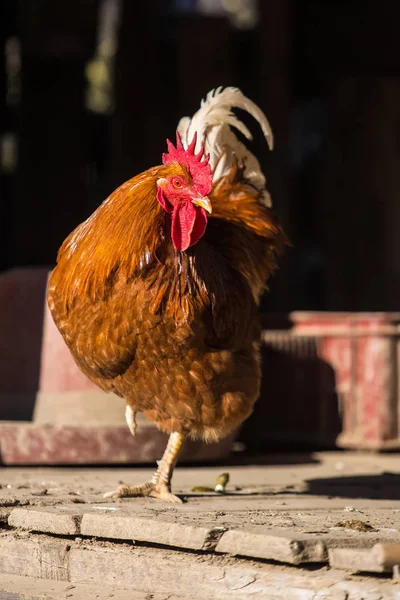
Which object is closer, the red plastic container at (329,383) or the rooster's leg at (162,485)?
the rooster's leg at (162,485)

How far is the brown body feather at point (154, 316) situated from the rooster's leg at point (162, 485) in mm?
113

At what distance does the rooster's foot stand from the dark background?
18.3ft

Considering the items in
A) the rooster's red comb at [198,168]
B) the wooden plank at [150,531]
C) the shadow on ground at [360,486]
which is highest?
the rooster's red comb at [198,168]

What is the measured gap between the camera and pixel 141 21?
12.1 metres

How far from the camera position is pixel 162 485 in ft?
17.4

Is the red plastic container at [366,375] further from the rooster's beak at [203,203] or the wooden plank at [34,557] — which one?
the wooden plank at [34,557]

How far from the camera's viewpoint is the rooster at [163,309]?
4.89 metres

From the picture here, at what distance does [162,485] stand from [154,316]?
0.96m

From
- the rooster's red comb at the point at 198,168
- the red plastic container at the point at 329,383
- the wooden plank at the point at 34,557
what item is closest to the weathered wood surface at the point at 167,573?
the wooden plank at the point at 34,557

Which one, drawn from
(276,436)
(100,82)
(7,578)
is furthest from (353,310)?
(100,82)

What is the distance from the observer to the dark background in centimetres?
1070

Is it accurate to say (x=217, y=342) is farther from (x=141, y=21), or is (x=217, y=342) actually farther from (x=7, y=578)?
(x=141, y=21)

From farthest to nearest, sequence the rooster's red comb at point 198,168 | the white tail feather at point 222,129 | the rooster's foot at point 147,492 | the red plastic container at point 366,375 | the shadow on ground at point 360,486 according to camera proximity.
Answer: the red plastic container at point 366,375
the white tail feather at point 222,129
the shadow on ground at point 360,486
the rooster's foot at point 147,492
the rooster's red comb at point 198,168

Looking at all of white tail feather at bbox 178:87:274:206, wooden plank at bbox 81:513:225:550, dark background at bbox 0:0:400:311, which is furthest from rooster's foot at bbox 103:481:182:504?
dark background at bbox 0:0:400:311
